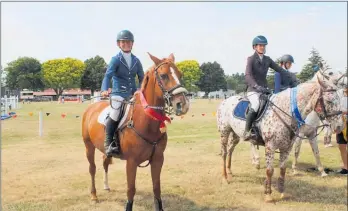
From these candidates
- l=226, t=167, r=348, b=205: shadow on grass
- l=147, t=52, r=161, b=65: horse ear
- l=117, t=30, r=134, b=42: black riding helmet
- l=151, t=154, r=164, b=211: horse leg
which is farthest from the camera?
l=226, t=167, r=348, b=205: shadow on grass

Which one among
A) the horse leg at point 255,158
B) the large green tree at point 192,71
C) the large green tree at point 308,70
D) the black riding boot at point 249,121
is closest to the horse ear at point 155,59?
the black riding boot at point 249,121

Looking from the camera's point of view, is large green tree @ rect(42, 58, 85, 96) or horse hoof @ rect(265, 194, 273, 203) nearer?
horse hoof @ rect(265, 194, 273, 203)

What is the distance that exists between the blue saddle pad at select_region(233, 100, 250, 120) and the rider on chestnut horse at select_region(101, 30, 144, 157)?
295 centimetres

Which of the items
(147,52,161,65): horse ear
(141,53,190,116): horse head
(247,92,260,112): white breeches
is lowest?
(247,92,260,112): white breeches

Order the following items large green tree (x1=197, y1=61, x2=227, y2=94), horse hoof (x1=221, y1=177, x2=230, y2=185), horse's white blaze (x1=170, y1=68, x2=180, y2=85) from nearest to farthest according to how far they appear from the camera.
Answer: horse's white blaze (x1=170, y1=68, x2=180, y2=85) < horse hoof (x1=221, y1=177, x2=230, y2=185) < large green tree (x1=197, y1=61, x2=227, y2=94)

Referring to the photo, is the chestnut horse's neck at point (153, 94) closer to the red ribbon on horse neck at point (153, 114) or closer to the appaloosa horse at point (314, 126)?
the red ribbon on horse neck at point (153, 114)

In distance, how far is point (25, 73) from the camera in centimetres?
10738

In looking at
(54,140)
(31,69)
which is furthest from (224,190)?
(31,69)

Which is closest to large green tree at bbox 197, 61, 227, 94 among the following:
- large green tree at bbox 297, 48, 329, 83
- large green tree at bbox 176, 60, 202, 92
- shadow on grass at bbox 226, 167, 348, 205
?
large green tree at bbox 176, 60, 202, 92

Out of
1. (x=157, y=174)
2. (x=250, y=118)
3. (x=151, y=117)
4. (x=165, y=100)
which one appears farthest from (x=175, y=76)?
(x=250, y=118)

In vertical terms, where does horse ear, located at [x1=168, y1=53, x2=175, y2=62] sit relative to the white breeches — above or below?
above

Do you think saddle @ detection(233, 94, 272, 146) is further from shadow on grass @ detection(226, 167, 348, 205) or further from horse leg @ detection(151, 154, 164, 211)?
horse leg @ detection(151, 154, 164, 211)

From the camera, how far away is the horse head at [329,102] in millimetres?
6367

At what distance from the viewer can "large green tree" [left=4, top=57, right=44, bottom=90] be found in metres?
106
